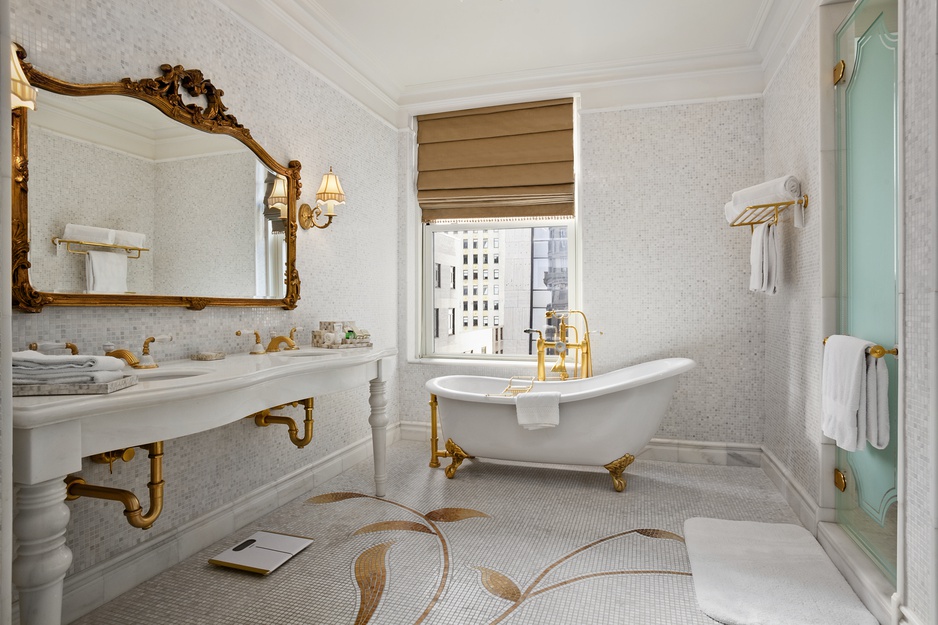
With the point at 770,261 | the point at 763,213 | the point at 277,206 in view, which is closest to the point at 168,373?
the point at 277,206

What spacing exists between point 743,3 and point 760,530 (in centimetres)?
264

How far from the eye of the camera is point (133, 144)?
1.99m

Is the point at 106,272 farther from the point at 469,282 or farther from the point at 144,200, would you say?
the point at 469,282

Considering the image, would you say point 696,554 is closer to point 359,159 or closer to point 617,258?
point 617,258

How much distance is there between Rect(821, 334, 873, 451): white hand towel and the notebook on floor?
2.11 meters

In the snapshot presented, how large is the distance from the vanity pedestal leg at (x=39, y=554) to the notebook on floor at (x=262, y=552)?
35.7 inches

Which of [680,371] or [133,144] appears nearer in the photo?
[133,144]

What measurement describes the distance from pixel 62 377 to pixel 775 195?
2.89m

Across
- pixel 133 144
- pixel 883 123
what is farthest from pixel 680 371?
pixel 133 144

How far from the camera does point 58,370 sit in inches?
54.2

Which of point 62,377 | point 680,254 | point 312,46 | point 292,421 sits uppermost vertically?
point 312,46

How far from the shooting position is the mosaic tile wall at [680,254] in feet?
11.2

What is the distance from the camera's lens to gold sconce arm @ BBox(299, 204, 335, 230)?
2.89m

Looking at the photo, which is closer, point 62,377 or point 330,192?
point 62,377
